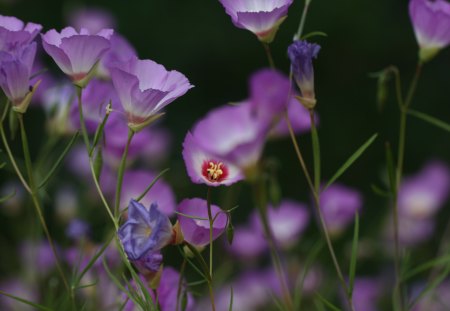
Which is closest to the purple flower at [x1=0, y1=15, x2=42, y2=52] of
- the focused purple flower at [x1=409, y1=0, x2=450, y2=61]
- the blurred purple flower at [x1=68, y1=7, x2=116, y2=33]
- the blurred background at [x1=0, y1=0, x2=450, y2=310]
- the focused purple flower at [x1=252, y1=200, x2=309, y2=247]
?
the focused purple flower at [x1=409, y1=0, x2=450, y2=61]

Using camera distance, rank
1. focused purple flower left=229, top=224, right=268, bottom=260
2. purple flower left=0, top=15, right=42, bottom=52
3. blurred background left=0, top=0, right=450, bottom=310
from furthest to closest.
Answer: blurred background left=0, top=0, right=450, bottom=310 → focused purple flower left=229, top=224, right=268, bottom=260 → purple flower left=0, top=15, right=42, bottom=52

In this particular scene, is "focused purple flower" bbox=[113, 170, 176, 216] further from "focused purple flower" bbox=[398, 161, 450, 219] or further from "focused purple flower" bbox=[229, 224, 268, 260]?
"focused purple flower" bbox=[398, 161, 450, 219]

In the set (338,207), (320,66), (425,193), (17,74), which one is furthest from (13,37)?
(320,66)

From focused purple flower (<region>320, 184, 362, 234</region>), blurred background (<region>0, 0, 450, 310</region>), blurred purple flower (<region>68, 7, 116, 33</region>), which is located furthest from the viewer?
blurred background (<region>0, 0, 450, 310</region>)

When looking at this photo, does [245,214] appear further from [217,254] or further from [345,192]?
[345,192]

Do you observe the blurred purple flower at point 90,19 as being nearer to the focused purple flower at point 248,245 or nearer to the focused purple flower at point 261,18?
the focused purple flower at point 248,245

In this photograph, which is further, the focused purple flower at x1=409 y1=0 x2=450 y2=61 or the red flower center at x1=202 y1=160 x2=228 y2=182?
the focused purple flower at x1=409 y1=0 x2=450 y2=61
